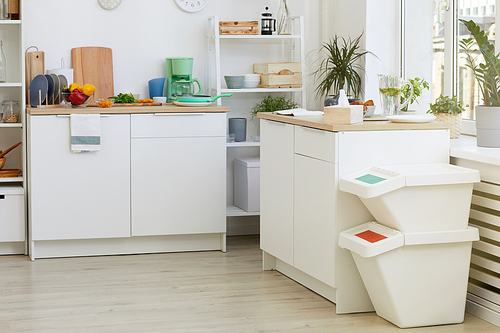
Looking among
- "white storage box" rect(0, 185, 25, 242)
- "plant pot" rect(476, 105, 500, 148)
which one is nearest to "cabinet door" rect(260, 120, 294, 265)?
"plant pot" rect(476, 105, 500, 148)

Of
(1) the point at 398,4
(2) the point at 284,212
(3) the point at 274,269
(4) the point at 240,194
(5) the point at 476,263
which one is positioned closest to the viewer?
(5) the point at 476,263

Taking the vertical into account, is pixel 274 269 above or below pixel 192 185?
below

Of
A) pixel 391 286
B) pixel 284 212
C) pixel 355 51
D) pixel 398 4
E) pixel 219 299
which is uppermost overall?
pixel 398 4

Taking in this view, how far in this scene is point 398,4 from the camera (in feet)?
13.6

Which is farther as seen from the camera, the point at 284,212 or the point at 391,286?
the point at 284,212

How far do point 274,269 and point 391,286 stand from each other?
111 centimetres

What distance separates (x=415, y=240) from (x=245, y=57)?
2360 mm

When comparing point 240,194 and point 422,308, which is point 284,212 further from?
point 240,194

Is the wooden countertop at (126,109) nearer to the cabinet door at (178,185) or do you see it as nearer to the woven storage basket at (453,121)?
the cabinet door at (178,185)

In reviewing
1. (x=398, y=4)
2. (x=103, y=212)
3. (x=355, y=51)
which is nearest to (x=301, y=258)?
(x=103, y=212)

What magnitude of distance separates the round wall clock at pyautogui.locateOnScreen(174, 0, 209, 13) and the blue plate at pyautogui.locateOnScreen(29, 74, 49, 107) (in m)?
1.11

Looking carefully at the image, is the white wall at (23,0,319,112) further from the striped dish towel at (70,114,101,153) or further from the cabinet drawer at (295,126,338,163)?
the cabinet drawer at (295,126,338,163)

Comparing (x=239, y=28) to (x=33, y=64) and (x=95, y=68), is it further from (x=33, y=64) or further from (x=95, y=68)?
(x=33, y=64)

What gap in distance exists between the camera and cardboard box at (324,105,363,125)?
2.71 metres
